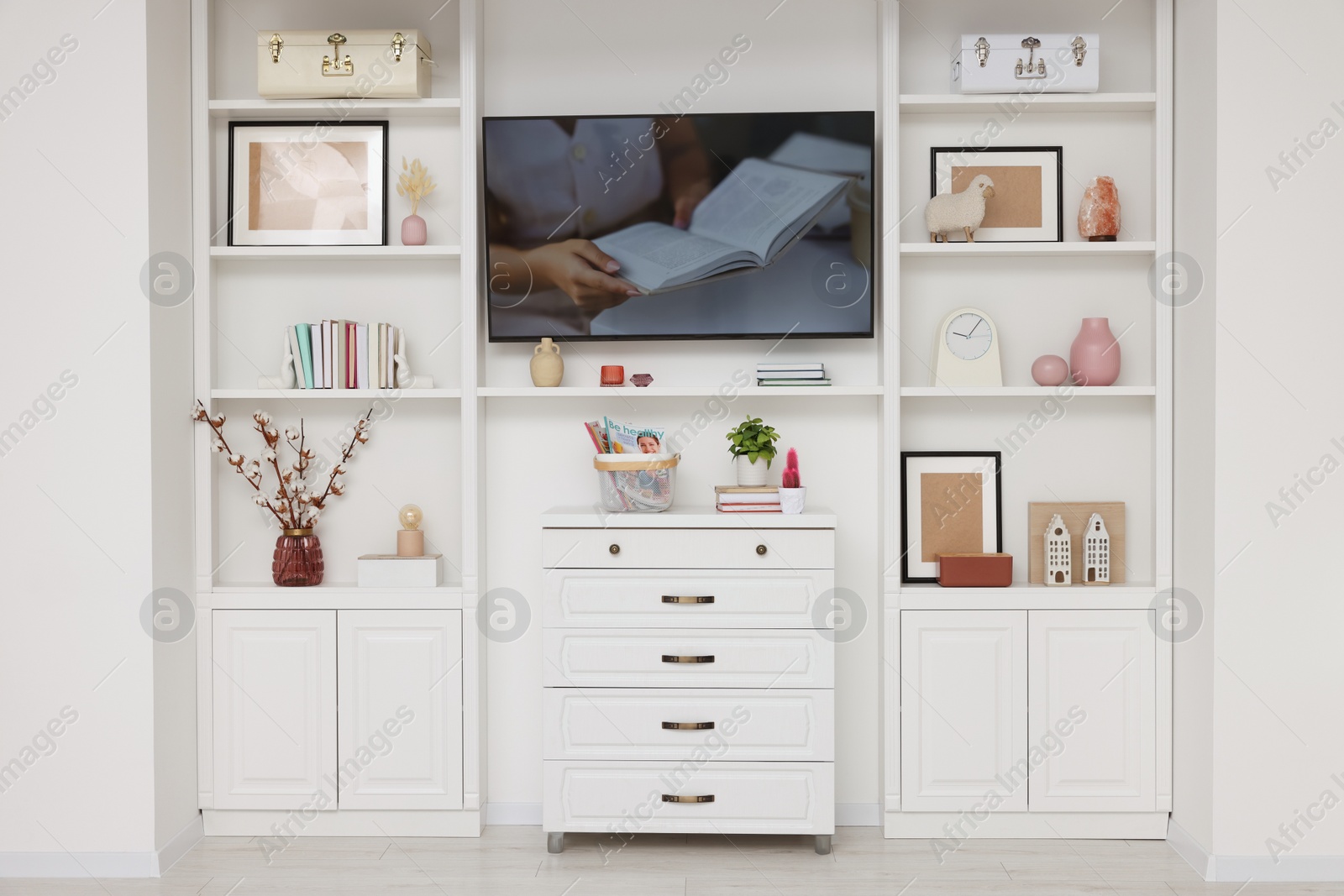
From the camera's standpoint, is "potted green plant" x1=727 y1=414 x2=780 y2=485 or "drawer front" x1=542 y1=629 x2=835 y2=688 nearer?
"drawer front" x1=542 y1=629 x2=835 y2=688

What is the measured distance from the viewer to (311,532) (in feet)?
9.89

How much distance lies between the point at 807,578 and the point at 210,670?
1882 millimetres

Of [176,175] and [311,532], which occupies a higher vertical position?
[176,175]

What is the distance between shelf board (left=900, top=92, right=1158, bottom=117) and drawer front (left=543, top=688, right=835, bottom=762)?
1.84m

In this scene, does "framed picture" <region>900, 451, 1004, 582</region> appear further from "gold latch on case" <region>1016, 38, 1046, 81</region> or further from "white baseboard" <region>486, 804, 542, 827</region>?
"white baseboard" <region>486, 804, 542, 827</region>

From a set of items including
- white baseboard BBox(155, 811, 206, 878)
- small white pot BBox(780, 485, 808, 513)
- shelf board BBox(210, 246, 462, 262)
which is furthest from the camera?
shelf board BBox(210, 246, 462, 262)

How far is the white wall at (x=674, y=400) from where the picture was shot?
3039mm

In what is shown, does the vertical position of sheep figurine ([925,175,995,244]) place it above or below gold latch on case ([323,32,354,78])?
below

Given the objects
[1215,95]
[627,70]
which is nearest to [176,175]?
[627,70]

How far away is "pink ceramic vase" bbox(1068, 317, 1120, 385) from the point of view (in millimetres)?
2877

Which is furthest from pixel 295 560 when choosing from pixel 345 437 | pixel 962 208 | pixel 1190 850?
pixel 1190 850

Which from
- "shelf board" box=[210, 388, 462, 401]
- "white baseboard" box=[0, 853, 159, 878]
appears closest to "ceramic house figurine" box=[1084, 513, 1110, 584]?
"shelf board" box=[210, 388, 462, 401]

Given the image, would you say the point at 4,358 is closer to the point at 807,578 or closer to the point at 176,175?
the point at 176,175

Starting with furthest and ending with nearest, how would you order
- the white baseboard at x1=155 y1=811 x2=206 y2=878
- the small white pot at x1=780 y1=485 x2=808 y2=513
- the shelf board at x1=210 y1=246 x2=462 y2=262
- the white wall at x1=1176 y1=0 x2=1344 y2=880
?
the shelf board at x1=210 y1=246 x2=462 y2=262 → the small white pot at x1=780 y1=485 x2=808 y2=513 → the white baseboard at x1=155 y1=811 x2=206 y2=878 → the white wall at x1=1176 y1=0 x2=1344 y2=880
